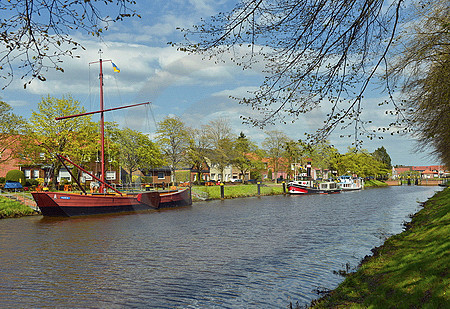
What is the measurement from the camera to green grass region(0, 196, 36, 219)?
31.3 meters

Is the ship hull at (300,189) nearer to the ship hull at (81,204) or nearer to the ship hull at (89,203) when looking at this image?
the ship hull at (89,203)

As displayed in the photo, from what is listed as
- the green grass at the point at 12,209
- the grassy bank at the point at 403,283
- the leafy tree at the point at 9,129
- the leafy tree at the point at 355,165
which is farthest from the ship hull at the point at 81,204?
the leafy tree at the point at 355,165

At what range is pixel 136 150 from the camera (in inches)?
2480

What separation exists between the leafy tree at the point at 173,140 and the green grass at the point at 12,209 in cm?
3420

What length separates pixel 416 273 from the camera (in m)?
8.51

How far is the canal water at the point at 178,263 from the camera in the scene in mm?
10875

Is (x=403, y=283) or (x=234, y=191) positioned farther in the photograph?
(x=234, y=191)

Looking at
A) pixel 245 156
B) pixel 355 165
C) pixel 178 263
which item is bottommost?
pixel 178 263

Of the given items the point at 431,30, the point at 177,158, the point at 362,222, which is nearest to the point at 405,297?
the point at 431,30

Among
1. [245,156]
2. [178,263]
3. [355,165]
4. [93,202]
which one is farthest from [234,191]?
[355,165]

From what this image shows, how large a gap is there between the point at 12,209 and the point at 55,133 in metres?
16.2

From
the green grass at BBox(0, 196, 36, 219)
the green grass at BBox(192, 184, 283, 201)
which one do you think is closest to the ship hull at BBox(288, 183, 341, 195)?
the green grass at BBox(192, 184, 283, 201)

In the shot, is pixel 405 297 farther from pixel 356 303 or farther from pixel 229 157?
pixel 229 157

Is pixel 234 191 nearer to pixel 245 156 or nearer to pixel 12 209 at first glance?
pixel 245 156
